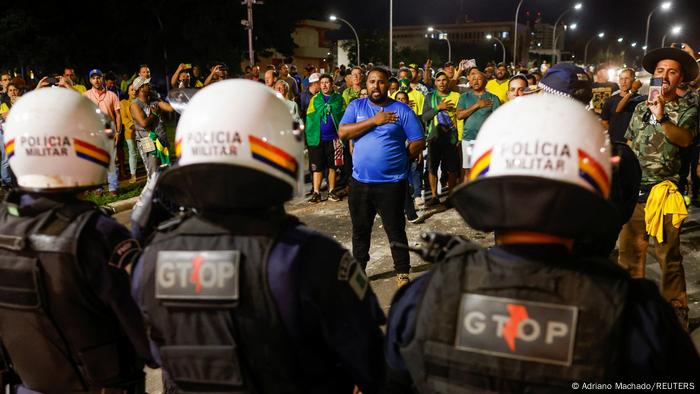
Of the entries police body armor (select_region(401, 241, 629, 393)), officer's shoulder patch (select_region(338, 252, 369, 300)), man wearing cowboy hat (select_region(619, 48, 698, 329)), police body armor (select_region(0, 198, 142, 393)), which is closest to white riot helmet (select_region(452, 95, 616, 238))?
police body armor (select_region(401, 241, 629, 393))

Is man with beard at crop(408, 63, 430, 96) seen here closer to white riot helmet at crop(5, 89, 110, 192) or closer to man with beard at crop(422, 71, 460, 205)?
man with beard at crop(422, 71, 460, 205)

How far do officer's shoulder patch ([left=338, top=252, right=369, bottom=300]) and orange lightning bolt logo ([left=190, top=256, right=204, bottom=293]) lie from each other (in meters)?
0.42

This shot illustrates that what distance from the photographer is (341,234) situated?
7145 mm

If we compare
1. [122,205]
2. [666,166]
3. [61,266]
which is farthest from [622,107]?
[61,266]

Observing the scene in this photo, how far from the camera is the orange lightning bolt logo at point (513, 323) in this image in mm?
1467

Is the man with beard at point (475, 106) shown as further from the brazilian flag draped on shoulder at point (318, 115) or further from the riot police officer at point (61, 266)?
the riot police officer at point (61, 266)

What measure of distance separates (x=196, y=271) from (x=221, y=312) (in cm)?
14

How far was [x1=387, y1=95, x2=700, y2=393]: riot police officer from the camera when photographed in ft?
4.69

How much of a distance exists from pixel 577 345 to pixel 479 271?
31 cm

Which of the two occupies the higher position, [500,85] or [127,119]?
[500,85]

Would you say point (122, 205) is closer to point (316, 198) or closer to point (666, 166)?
point (316, 198)

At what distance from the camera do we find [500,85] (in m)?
9.52

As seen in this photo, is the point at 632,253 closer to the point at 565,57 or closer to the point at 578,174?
the point at 578,174

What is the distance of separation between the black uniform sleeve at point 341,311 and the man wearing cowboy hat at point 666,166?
10.2ft
